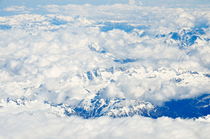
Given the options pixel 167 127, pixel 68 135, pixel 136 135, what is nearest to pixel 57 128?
pixel 68 135

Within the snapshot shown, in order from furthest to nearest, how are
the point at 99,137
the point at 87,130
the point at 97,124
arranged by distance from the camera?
the point at 97,124 < the point at 87,130 < the point at 99,137

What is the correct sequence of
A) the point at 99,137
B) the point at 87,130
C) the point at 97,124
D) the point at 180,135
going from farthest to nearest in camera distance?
the point at 97,124, the point at 87,130, the point at 99,137, the point at 180,135

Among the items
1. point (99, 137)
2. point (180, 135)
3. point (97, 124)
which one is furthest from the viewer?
point (97, 124)

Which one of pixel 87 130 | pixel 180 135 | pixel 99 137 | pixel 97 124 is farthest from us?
pixel 97 124

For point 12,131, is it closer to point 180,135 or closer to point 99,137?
point 99,137

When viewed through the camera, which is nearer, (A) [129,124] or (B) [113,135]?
(B) [113,135]

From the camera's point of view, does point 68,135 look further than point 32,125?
No

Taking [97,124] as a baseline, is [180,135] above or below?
above

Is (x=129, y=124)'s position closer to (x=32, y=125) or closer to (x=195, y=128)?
(x=195, y=128)

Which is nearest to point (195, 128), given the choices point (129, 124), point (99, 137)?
point (129, 124)
